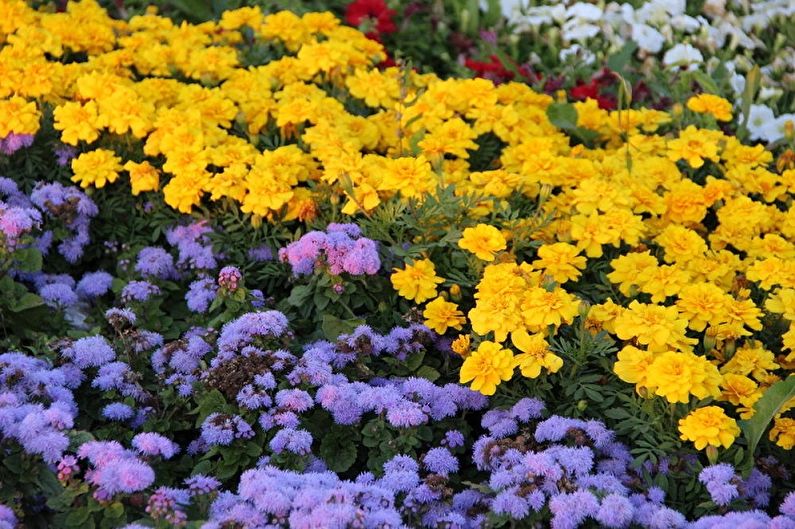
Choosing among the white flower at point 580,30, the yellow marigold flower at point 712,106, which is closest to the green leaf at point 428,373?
the yellow marigold flower at point 712,106

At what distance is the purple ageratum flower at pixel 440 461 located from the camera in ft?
8.75

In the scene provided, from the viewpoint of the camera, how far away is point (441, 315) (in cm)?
309

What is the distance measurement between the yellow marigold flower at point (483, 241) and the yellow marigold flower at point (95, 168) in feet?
4.17

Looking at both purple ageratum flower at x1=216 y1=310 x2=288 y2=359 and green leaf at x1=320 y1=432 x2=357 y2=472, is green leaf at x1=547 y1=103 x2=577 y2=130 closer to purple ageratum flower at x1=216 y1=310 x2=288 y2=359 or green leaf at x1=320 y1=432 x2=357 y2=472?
purple ageratum flower at x1=216 y1=310 x2=288 y2=359

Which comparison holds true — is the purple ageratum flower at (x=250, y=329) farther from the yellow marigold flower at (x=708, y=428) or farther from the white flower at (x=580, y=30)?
the white flower at (x=580, y=30)

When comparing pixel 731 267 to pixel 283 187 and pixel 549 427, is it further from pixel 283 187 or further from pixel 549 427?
pixel 283 187

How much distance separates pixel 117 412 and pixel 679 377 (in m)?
1.44

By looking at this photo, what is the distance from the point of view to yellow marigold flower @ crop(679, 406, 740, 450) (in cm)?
258

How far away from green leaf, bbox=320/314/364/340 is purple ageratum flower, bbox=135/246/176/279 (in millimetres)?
672

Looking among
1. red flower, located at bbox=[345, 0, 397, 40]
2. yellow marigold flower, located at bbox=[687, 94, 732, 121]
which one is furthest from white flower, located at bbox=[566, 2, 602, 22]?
yellow marigold flower, located at bbox=[687, 94, 732, 121]

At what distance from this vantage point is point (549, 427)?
270 cm

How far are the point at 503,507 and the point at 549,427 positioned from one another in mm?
325

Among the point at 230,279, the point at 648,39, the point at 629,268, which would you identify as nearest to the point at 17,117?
the point at 230,279

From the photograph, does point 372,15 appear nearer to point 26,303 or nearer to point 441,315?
point 441,315
